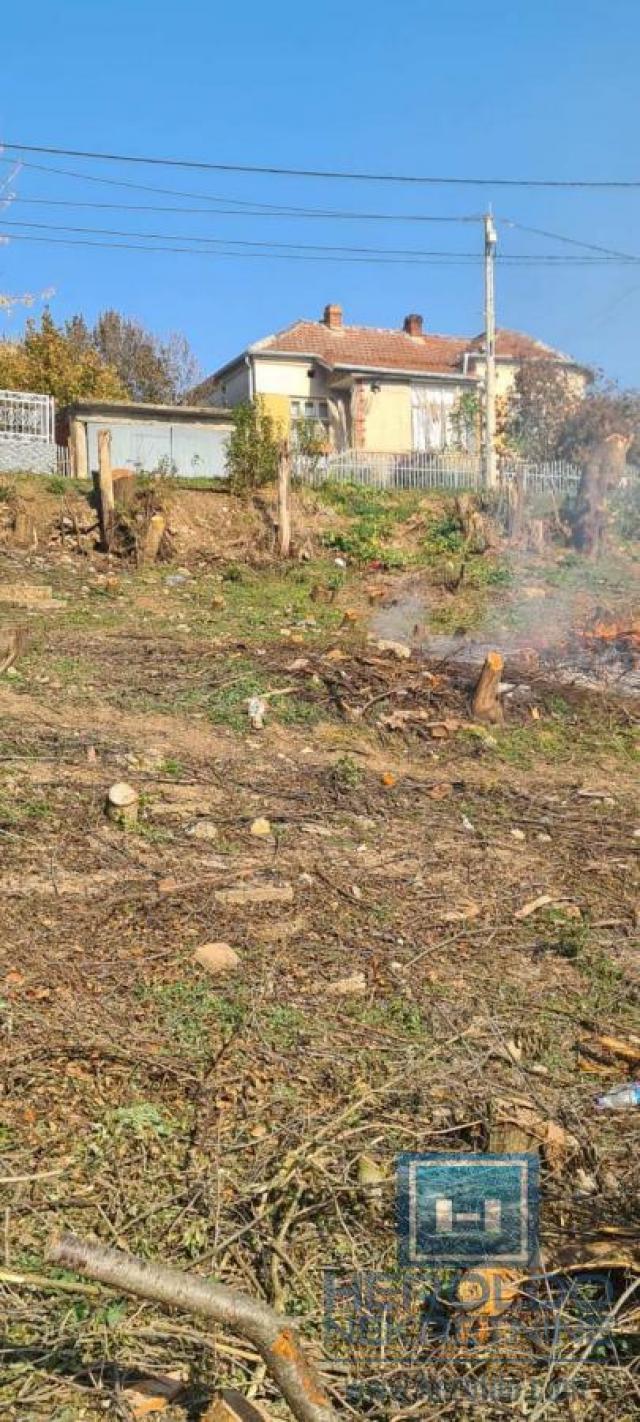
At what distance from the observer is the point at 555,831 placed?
5566 mm

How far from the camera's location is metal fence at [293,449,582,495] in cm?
1861

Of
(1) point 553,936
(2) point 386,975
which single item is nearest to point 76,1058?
(2) point 386,975

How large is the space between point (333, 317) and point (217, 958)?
28320 millimetres

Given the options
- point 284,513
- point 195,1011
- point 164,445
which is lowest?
point 195,1011

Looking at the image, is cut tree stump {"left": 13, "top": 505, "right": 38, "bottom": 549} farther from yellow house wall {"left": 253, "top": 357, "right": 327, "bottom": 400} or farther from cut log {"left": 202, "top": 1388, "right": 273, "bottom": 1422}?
yellow house wall {"left": 253, "top": 357, "right": 327, "bottom": 400}

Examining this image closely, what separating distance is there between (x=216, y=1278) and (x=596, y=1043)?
1.69 meters

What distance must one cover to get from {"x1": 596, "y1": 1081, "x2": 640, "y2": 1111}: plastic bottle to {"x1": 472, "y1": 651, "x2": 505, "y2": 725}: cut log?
450 cm

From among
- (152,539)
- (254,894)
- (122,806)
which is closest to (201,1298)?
(254,894)

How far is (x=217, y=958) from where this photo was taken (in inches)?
149

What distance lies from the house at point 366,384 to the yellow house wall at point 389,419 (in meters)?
0.03

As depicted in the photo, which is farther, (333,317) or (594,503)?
(333,317)

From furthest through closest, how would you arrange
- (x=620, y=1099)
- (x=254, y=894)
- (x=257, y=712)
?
1. (x=257, y=712)
2. (x=254, y=894)
3. (x=620, y=1099)

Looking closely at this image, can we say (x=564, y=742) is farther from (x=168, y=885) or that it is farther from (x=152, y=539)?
(x=152, y=539)

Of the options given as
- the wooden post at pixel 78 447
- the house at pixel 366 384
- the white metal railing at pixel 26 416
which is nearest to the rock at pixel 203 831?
the white metal railing at pixel 26 416
